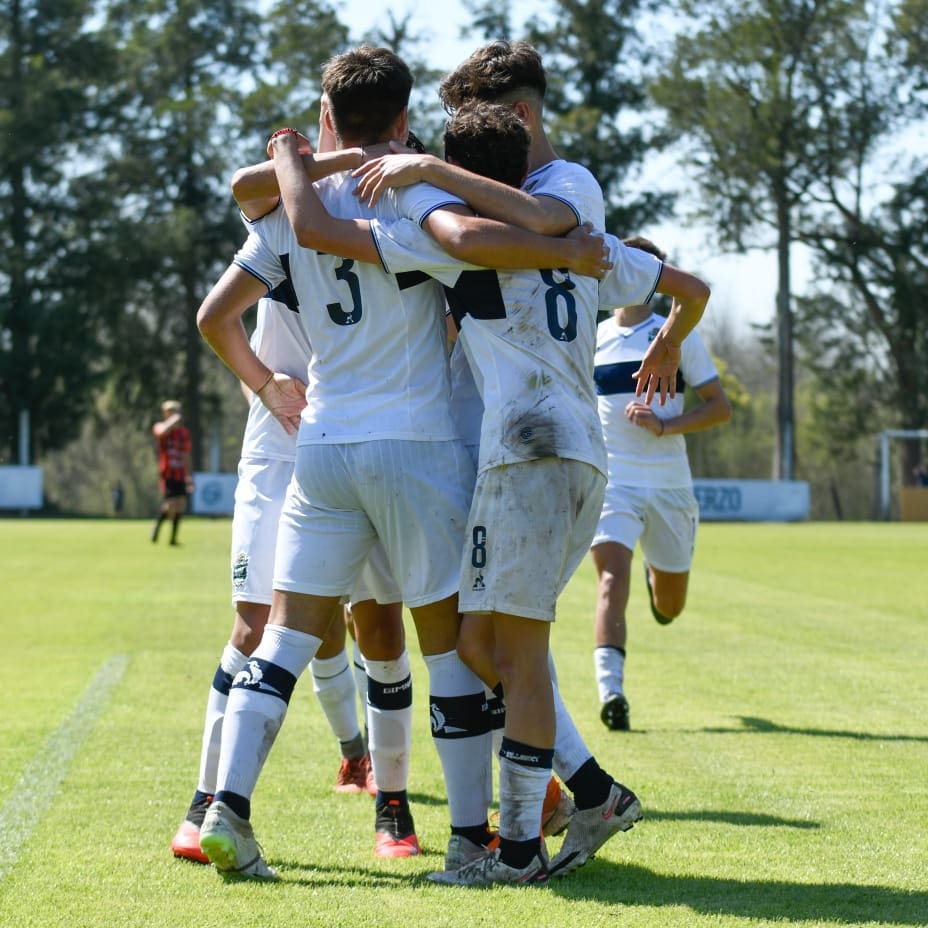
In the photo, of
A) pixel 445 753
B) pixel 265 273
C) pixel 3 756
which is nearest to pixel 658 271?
pixel 265 273

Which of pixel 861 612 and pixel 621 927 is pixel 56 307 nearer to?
pixel 861 612

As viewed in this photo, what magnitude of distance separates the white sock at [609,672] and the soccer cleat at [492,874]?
2826 mm

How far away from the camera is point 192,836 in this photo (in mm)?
4320

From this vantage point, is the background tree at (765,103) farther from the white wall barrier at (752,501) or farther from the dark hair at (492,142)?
the dark hair at (492,142)

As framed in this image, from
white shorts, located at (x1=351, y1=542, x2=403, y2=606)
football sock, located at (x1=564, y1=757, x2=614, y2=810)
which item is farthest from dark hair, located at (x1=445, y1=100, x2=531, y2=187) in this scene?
football sock, located at (x1=564, y1=757, x2=614, y2=810)

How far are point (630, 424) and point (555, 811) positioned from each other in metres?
3.35

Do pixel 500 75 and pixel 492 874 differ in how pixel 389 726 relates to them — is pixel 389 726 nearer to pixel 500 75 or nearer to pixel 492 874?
pixel 492 874

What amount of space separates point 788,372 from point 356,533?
45.7m

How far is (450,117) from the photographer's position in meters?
4.43

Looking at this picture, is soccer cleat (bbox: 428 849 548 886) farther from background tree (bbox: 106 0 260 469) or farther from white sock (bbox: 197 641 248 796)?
background tree (bbox: 106 0 260 469)

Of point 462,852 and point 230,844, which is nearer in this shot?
point 230,844

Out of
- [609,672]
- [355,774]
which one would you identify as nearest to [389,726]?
[355,774]

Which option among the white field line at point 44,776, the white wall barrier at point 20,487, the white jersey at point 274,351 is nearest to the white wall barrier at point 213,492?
the white wall barrier at point 20,487

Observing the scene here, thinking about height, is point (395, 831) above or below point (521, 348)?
below
